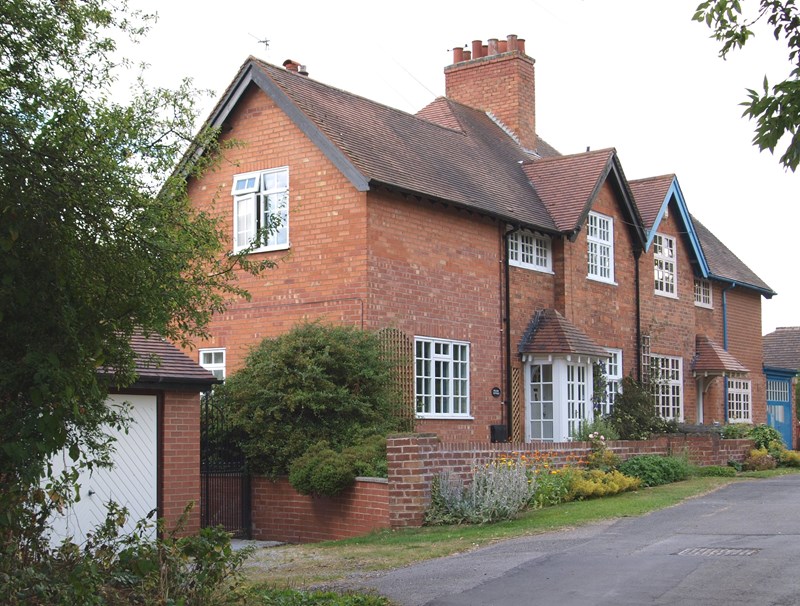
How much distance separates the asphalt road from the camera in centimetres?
1002

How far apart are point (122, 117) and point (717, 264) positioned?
89.7ft

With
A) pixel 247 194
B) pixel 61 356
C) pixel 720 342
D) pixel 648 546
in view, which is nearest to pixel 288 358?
pixel 247 194

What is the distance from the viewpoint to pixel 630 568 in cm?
1141

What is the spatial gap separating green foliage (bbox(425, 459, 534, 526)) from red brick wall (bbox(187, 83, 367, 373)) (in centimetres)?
431

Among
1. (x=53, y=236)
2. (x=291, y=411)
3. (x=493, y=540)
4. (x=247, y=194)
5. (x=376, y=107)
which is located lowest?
(x=493, y=540)

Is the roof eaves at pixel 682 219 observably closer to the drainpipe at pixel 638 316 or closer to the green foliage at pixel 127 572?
the drainpipe at pixel 638 316

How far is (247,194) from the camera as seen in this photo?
71.7 feet

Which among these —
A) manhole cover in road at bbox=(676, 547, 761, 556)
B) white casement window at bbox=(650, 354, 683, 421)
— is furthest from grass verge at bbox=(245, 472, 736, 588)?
white casement window at bbox=(650, 354, 683, 421)

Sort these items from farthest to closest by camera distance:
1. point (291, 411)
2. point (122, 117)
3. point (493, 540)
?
point (291, 411), point (493, 540), point (122, 117)

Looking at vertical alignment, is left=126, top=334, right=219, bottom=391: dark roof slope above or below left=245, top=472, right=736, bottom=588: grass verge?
above

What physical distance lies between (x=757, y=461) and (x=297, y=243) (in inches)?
470

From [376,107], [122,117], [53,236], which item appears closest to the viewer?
[53,236]

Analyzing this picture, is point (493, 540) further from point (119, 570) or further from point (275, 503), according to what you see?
point (119, 570)

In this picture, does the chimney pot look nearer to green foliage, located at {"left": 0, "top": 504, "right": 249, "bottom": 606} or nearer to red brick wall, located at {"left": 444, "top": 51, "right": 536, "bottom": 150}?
red brick wall, located at {"left": 444, "top": 51, "right": 536, "bottom": 150}
